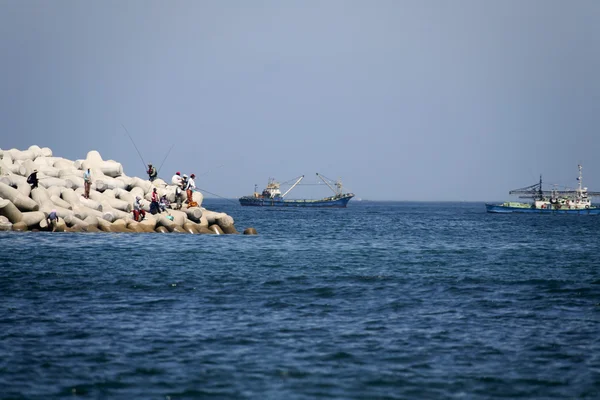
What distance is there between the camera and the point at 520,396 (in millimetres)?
11875

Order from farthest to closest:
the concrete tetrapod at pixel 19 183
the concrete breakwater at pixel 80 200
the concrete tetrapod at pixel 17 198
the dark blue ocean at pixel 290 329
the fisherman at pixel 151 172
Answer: the fisherman at pixel 151 172 → the concrete tetrapod at pixel 19 183 → the concrete breakwater at pixel 80 200 → the concrete tetrapod at pixel 17 198 → the dark blue ocean at pixel 290 329

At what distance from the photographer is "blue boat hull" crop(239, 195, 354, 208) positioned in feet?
539

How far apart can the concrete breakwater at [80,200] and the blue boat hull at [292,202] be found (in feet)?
366

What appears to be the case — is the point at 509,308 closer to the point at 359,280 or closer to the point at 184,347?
the point at 359,280

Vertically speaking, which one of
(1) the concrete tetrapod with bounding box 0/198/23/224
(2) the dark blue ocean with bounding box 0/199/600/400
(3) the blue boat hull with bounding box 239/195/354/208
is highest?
(3) the blue boat hull with bounding box 239/195/354/208

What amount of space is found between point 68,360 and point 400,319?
7905 millimetres

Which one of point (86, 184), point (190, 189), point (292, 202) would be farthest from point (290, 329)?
point (292, 202)

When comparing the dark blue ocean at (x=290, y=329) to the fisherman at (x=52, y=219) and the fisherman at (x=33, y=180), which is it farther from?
the fisherman at (x=33, y=180)

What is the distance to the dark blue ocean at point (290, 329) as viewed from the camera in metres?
12.3

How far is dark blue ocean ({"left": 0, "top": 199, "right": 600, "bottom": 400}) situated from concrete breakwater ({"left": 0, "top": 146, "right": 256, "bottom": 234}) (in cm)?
771

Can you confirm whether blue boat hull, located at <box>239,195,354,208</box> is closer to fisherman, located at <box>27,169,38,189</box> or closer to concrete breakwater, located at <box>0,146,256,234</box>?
concrete breakwater, located at <box>0,146,256,234</box>

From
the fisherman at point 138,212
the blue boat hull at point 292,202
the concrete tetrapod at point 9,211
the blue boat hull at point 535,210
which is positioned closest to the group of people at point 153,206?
the fisherman at point 138,212

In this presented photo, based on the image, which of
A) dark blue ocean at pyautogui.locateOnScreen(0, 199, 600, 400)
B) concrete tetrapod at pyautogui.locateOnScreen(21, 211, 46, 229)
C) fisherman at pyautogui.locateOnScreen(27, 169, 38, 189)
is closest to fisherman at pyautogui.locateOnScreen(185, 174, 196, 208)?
fisherman at pyautogui.locateOnScreen(27, 169, 38, 189)

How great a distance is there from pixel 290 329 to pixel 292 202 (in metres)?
148
